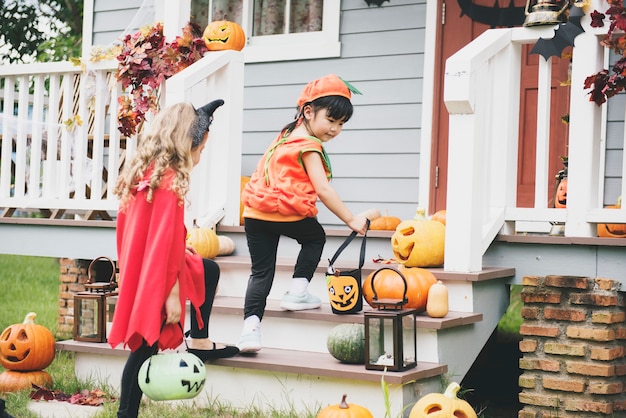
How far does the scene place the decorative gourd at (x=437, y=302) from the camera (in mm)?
3896

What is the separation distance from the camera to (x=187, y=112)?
3.59m

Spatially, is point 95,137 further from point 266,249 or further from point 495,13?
point 495,13

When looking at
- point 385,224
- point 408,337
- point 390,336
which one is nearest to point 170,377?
point 390,336

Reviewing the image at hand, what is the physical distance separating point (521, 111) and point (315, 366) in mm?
3112

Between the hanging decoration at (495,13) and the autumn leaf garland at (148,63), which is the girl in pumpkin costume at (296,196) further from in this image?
the hanging decoration at (495,13)

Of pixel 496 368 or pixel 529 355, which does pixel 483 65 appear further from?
pixel 496 368

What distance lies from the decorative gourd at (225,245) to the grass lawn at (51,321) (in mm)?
1082

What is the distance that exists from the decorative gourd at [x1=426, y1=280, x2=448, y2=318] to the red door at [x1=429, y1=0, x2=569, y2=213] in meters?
2.32

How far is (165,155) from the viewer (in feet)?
11.4

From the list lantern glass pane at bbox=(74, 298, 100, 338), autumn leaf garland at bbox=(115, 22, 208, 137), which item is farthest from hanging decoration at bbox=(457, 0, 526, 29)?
lantern glass pane at bbox=(74, 298, 100, 338)

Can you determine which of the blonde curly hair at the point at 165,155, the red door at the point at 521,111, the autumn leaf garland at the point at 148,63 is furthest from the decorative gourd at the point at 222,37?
the blonde curly hair at the point at 165,155

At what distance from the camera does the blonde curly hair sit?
3.43 m

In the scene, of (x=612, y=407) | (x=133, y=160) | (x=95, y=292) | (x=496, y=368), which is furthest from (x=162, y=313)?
(x=496, y=368)

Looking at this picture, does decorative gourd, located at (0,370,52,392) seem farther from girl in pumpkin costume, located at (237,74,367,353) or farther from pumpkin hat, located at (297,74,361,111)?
pumpkin hat, located at (297,74,361,111)
